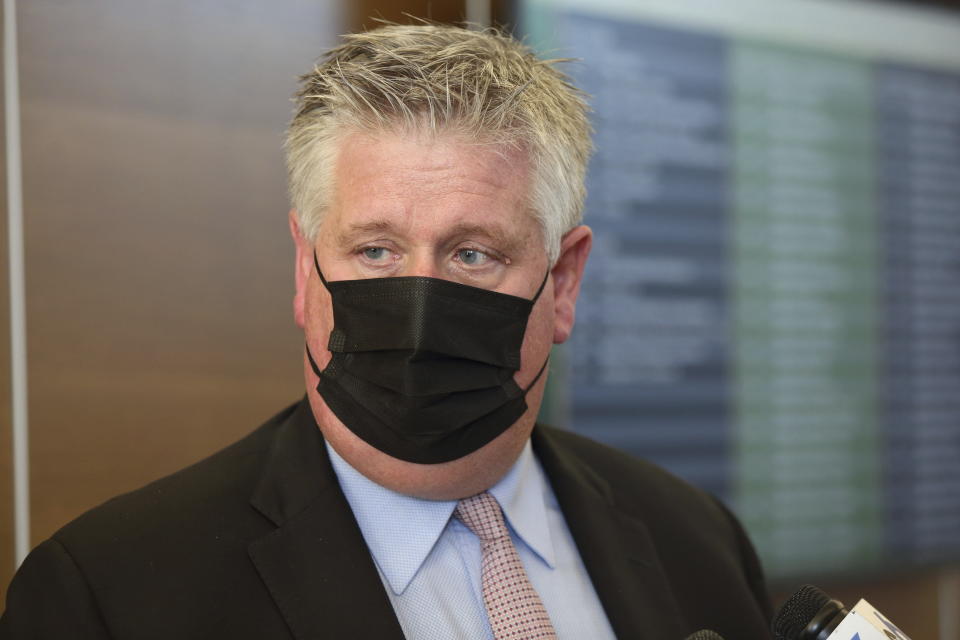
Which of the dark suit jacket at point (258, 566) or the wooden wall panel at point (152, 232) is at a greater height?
the wooden wall panel at point (152, 232)

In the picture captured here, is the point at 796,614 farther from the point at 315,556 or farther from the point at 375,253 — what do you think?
A: the point at 375,253

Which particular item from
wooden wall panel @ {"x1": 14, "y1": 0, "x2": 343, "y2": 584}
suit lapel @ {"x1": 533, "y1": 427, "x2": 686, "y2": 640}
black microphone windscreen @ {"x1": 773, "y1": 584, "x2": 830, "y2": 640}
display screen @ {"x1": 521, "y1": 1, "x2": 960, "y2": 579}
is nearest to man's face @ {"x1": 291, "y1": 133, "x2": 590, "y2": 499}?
suit lapel @ {"x1": 533, "y1": 427, "x2": 686, "y2": 640}

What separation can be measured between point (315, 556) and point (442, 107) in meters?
0.64

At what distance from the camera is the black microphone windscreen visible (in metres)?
1.05

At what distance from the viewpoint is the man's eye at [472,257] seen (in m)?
1.42

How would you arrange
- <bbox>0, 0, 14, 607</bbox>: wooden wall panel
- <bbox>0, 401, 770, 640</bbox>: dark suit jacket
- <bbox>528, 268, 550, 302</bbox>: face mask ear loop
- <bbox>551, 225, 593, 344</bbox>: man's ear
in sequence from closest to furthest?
1. <bbox>0, 401, 770, 640</bbox>: dark suit jacket
2. <bbox>528, 268, 550, 302</bbox>: face mask ear loop
3. <bbox>551, 225, 593, 344</bbox>: man's ear
4. <bbox>0, 0, 14, 607</bbox>: wooden wall panel

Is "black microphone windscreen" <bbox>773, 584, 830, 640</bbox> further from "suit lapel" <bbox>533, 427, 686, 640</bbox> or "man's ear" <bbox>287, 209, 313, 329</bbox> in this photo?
"man's ear" <bbox>287, 209, 313, 329</bbox>

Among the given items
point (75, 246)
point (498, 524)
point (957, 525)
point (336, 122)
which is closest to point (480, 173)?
point (336, 122)

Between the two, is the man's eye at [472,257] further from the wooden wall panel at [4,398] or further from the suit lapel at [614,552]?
the wooden wall panel at [4,398]

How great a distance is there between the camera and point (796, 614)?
41.7 inches

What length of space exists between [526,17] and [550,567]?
148 cm

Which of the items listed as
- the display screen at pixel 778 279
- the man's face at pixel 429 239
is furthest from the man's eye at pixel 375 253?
the display screen at pixel 778 279

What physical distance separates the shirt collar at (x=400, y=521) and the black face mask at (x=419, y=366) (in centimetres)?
9

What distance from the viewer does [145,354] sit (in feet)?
6.39
